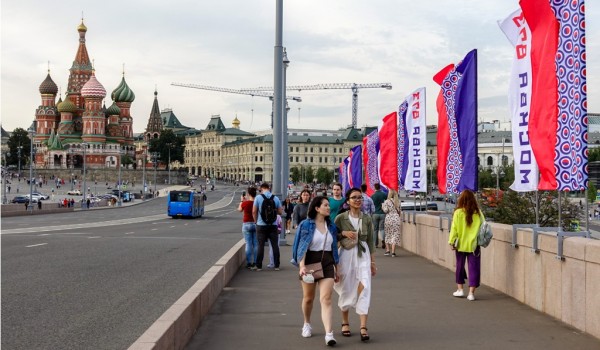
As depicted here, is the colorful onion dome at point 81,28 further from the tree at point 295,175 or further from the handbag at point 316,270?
the handbag at point 316,270

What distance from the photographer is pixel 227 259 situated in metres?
14.4

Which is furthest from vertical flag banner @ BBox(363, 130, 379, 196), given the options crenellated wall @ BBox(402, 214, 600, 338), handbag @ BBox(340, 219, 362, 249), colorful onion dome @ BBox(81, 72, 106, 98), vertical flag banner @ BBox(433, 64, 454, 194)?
colorful onion dome @ BBox(81, 72, 106, 98)

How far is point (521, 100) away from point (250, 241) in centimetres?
712

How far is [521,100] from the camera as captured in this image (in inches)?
429

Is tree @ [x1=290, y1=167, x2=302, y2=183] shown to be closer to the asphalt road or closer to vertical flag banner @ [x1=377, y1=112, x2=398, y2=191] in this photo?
vertical flag banner @ [x1=377, y1=112, x2=398, y2=191]

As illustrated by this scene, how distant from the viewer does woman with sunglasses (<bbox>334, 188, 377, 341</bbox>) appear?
8.84 meters

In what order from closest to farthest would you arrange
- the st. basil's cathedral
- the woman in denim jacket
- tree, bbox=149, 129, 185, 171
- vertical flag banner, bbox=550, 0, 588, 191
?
the woman in denim jacket < vertical flag banner, bbox=550, 0, 588, 191 < the st. basil's cathedral < tree, bbox=149, 129, 185, 171

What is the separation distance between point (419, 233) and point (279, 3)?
23.7 feet

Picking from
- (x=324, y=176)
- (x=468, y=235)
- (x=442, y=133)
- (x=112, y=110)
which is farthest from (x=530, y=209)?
(x=112, y=110)

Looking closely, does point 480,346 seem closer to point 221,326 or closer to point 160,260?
point 221,326

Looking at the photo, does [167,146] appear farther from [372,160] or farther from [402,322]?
[402,322]

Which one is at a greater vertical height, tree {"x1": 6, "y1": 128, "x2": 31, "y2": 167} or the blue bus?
tree {"x1": 6, "y1": 128, "x2": 31, "y2": 167}

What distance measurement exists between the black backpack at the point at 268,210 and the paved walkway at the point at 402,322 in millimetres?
2141

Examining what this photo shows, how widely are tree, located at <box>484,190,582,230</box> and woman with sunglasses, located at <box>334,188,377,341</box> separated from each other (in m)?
25.2
